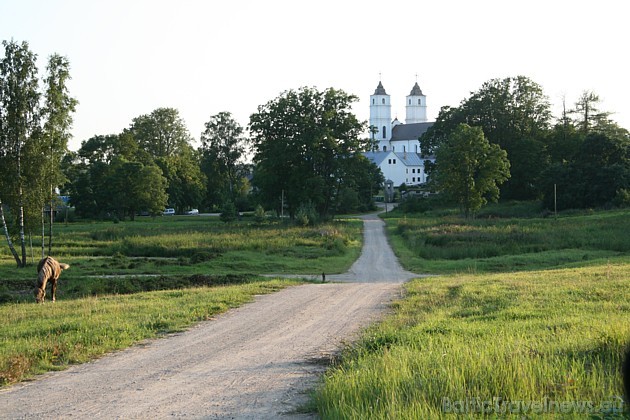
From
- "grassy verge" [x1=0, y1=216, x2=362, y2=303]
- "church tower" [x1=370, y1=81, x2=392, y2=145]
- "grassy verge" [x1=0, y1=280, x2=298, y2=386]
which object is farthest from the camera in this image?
"church tower" [x1=370, y1=81, x2=392, y2=145]

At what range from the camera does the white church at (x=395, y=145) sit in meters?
153

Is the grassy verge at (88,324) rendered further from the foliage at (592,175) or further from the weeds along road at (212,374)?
the foliage at (592,175)

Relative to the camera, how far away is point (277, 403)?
808 cm

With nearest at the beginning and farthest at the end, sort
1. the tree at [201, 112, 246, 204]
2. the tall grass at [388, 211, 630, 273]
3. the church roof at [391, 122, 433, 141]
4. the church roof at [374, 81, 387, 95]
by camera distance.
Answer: the tall grass at [388, 211, 630, 273], the tree at [201, 112, 246, 204], the church roof at [391, 122, 433, 141], the church roof at [374, 81, 387, 95]

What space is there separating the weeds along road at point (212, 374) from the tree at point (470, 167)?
52.6 meters

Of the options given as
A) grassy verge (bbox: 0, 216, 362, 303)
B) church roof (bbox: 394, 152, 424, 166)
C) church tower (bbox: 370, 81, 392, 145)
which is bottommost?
grassy verge (bbox: 0, 216, 362, 303)

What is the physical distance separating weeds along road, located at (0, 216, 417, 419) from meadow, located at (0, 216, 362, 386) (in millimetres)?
737

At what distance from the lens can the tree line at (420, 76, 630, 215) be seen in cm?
6794

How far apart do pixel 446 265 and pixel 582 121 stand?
238 ft

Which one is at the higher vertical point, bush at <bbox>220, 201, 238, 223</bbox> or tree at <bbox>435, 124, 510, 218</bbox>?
tree at <bbox>435, 124, 510, 218</bbox>

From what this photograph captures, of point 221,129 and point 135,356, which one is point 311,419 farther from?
point 221,129

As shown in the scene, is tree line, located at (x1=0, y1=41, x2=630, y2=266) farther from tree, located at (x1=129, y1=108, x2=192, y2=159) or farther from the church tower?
the church tower

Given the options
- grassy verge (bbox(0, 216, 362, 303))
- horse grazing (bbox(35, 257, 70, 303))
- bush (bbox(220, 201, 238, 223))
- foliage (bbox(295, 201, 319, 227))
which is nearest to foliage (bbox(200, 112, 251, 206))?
bush (bbox(220, 201, 238, 223))

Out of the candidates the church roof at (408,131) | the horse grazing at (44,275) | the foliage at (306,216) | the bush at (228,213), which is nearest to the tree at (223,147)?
the bush at (228,213)
